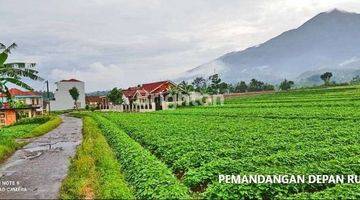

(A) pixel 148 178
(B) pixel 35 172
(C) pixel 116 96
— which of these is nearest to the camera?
(A) pixel 148 178

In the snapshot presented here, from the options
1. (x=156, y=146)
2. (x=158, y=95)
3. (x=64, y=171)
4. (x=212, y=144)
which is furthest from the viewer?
(x=158, y=95)

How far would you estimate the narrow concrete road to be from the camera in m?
14.4

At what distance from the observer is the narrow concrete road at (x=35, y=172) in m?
14.4

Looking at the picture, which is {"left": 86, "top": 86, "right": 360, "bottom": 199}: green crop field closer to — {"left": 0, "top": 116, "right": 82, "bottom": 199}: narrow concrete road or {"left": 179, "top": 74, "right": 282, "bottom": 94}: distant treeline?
{"left": 0, "top": 116, "right": 82, "bottom": 199}: narrow concrete road

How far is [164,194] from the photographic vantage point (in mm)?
11516

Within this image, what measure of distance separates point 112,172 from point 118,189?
3.25 meters

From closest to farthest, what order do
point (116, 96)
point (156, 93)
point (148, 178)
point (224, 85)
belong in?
point (148, 178), point (156, 93), point (116, 96), point (224, 85)

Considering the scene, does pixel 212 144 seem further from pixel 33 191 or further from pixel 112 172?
pixel 33 191

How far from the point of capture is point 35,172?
61.2 feet

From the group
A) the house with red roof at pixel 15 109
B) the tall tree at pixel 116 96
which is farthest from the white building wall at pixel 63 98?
the tall tree at pixel 116 96

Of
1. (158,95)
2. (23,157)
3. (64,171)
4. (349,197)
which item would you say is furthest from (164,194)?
(158,95)

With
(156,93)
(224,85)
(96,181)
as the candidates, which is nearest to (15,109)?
(156,93)

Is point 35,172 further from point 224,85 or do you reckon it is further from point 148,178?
point 224,85

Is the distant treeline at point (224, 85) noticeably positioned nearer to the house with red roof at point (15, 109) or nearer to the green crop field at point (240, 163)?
the house with red roof at point (15, 109)
